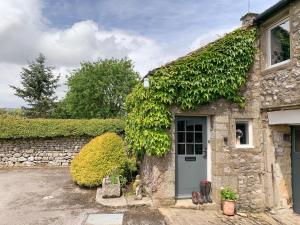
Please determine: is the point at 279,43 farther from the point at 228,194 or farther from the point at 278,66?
the point at 228,194

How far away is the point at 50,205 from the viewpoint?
27.6 ft

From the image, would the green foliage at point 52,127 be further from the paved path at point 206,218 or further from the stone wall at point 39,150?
the paved path at point 206,218

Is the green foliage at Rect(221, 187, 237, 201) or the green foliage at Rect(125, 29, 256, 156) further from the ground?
the green foliage at Rect(125, 29, 256, 156)

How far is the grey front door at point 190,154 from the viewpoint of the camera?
336 inches

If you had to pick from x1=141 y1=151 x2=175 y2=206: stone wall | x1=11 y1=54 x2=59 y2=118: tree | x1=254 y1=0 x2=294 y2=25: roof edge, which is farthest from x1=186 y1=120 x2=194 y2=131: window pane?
x1=11 y1=54 x2=59 y2=118: tree

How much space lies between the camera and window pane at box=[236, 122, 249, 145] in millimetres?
8656

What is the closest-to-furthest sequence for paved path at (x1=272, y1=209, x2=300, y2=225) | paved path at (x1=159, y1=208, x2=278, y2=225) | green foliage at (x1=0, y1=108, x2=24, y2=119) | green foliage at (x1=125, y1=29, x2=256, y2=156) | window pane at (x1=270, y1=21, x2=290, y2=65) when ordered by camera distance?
paved path at (x1=159, y1=208, x2=278, y2=225) → paved path at (x1=272, y1=209, x2=300, y2=225) → window pane at (x1=270, y1=21, x2=290, y2=65) → green foliage at (x1=125, y1=29, x2=256, y2=156) → green foliage at (x1=0, y1=108, x2=24, y2=119)

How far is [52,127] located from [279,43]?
12636 millimetres

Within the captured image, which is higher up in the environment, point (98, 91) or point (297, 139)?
point (98, 91)

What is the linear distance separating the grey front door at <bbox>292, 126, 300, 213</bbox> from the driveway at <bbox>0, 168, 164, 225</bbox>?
12.9 feet

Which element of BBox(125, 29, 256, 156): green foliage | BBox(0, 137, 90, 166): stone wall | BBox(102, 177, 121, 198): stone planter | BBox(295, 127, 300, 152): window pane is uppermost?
BBox(125, 29, 256, 156): green foliage

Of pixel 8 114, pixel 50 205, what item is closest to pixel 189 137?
pixel 50 205

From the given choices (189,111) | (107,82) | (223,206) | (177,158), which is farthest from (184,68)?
(107,82)

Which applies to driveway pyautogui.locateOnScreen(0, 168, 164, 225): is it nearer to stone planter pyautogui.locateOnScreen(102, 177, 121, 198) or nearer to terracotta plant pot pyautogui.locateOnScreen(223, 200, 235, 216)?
stone planter pyautogui.locateOnScreen(102, 177, 121, 198)
